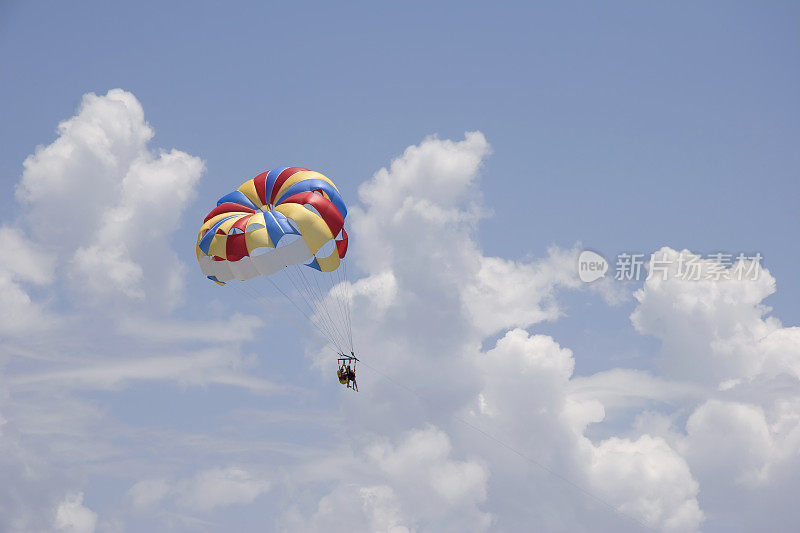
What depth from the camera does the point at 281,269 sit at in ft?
165

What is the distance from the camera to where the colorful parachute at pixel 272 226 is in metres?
48.2

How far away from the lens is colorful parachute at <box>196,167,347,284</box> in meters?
48.2

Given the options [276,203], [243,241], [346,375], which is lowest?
[346,375]

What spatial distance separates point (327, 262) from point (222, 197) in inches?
280

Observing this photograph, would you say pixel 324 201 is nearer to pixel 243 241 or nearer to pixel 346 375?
pixel 243 241

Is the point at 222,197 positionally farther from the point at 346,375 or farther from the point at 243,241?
the point at 346,375

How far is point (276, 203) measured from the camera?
5156cm

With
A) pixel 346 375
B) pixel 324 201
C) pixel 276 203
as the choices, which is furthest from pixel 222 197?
pixel 346 375

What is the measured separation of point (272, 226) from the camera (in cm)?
4794

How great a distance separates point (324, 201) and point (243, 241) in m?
4.85

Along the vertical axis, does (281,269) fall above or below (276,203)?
below

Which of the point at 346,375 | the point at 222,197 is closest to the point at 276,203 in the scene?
the point at 222,197

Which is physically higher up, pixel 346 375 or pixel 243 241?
pixel 243 241

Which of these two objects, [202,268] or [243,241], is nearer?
[243,241]
